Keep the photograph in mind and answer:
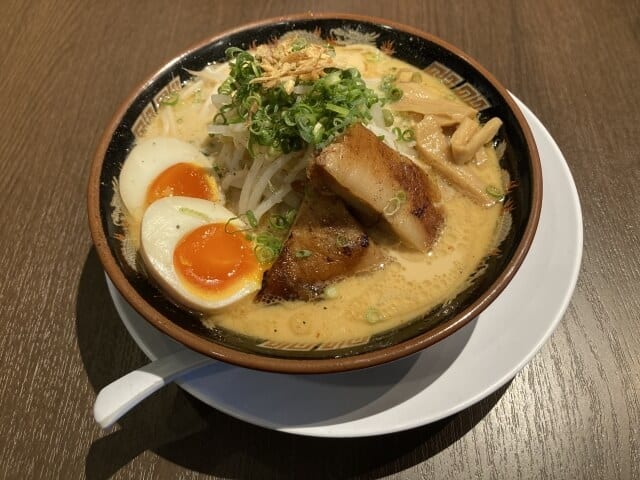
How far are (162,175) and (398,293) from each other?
3.09ft

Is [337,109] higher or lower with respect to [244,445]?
higher

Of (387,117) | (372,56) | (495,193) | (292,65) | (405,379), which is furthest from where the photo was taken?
(372,56)

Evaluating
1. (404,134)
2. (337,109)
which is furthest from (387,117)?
(337,109)

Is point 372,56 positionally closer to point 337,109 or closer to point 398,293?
point 337,109

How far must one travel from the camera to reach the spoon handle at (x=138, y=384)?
123 cm

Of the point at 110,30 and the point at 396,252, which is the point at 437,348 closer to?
the point at 396,252

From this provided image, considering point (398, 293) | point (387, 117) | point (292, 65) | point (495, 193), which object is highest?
point (292, 65)

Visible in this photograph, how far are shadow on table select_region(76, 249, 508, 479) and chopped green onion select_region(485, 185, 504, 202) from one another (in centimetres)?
66

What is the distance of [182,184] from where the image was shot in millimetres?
1800

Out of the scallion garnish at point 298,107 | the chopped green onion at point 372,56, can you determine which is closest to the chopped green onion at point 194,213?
the scallion garnish at point 298,107

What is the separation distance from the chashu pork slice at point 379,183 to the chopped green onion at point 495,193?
0.19m

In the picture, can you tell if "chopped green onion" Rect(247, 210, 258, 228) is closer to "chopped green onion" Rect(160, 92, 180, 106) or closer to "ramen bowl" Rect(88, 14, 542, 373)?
"ramen bowl" Rect(88, 14, 542, 373)

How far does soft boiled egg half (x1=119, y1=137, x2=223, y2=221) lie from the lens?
1.72 meters

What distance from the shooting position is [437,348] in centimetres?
156
